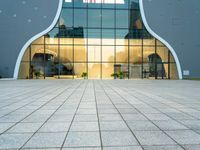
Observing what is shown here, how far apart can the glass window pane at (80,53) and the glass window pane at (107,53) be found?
A: 2.64 meters

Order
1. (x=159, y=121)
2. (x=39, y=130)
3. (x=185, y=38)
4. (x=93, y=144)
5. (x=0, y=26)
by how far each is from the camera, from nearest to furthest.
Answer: (x=93, y=144) < (x=39, y=130) < (x=159, y=121) < (x=0, y=26) < (x=185, y=38)

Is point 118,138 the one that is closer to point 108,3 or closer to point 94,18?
point 94,18

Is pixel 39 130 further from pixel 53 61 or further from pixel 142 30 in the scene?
pixel 142 30

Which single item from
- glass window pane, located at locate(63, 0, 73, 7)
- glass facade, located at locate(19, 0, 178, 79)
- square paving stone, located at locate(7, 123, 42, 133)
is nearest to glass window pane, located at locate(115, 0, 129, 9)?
glass facade, located at locate(19, 0, 178, 79)

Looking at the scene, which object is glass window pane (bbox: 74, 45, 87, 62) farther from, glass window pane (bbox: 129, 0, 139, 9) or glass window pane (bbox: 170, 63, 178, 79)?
glass window pane (bbox: 170, 63, 178, 79)

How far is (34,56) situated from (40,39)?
2.42 metres

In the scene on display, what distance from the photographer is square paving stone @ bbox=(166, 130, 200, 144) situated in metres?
4.30

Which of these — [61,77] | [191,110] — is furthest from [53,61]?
[191,110]

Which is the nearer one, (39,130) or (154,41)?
(39,130)

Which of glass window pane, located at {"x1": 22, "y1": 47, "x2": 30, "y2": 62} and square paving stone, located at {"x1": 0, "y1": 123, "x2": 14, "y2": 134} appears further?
glass window pane, located at {"x1": 22, "y1": 47, "x2": 30, "y2": 62}

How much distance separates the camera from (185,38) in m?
29.8

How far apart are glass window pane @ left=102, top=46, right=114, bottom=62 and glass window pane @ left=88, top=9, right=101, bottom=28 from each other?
3.39m

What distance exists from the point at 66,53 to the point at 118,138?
1027 inches

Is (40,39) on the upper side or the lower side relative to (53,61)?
upper
